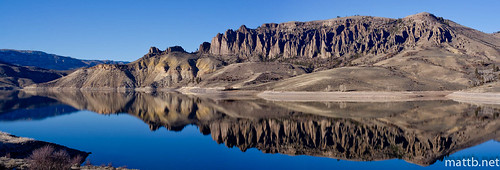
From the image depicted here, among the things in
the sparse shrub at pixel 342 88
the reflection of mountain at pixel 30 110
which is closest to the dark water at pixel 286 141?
the reflection of mountain at pixel 30 110

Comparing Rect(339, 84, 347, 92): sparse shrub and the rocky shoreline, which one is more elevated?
Rect(339, 84, 347, 92): sparse shrub

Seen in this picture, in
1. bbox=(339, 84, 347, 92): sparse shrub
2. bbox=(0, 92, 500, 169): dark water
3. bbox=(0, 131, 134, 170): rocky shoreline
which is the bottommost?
bbox=(0, 92, 500, 169): dark water

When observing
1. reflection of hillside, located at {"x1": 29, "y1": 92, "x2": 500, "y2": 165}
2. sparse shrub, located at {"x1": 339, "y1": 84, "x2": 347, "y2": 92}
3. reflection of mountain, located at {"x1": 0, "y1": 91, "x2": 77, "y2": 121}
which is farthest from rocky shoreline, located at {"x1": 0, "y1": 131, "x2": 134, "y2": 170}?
sparse shrub, located at {"x1": 339, "y1": 84, "x2": 347, "y2": 92}

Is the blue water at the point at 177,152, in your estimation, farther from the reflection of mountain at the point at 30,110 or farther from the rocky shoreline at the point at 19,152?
the reflection of mountain at the point at 30,110

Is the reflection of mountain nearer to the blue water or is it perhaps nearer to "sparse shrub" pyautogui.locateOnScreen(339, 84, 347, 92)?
the blue water

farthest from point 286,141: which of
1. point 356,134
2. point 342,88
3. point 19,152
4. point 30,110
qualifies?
point 342,88

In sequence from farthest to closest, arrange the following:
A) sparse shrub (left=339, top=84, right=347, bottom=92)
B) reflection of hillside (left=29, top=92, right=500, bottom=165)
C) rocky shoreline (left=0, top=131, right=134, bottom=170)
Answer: sparse shrub (left=339, top=84, right=347, bottom=92)
reflection of hillside (left=29, top=92, right=500, bottom=165)
rocky shoreline (left=0, top=131, right=134, bottom=170)

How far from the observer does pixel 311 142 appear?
44562 mm

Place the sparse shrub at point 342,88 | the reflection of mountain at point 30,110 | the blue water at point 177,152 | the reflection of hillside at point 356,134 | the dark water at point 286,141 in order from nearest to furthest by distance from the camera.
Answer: the blue water at point 177,152
the dark water at point 286,141
the reflection of hillside at point 356,134
the reflection of mountain at point 30,110
the sparse shrub at point 342,88

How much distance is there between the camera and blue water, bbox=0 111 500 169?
33.3 metres

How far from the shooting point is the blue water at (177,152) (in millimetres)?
33344

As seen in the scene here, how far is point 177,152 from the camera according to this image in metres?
39.2

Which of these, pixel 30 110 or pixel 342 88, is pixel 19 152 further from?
pixel 342 88

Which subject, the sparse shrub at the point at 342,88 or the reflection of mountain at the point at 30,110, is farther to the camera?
the sparse shrub at the point at 342,88
